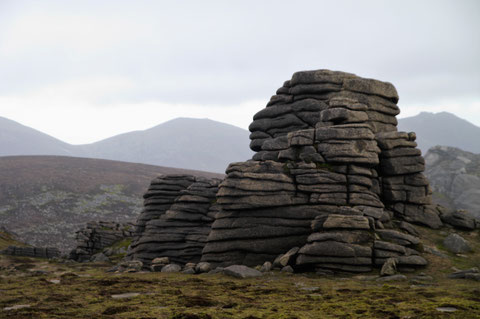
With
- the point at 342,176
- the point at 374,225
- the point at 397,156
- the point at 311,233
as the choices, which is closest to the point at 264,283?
the point at 311,233

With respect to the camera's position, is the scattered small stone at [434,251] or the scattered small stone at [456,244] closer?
the scattered small stone at [434,251]

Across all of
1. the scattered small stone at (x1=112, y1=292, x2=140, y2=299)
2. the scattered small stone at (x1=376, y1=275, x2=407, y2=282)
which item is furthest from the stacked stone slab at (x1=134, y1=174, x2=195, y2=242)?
the scattered small stone at (x1=376, y1=275, x2=407, y2=282)

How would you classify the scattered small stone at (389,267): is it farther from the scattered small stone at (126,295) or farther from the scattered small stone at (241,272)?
the scattered small stone at (126,295)

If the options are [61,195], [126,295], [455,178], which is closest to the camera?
[126,295]

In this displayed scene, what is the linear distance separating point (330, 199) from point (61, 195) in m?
120

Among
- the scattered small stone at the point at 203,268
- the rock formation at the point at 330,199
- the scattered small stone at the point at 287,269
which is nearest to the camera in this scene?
the scattered small stone at the point at 287,269

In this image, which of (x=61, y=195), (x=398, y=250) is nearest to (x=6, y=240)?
(x=61, y=195)

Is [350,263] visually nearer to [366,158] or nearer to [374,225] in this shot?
[374,225]

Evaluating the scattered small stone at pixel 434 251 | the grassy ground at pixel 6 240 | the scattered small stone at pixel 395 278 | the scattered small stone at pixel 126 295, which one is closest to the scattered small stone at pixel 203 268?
the scattered small stone at pixel 126 295

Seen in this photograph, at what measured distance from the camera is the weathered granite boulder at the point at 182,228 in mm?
42875

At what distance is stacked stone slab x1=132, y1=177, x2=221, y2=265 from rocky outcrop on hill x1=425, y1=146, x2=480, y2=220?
93.7 m

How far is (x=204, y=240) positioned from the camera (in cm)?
4238

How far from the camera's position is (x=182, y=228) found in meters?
44.2

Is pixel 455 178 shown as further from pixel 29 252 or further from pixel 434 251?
pixel 29 252
